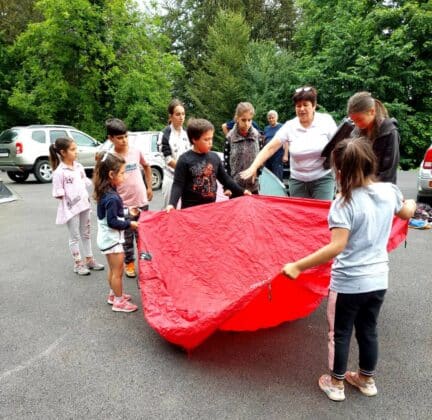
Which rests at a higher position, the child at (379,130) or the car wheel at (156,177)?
the child at (379,130)

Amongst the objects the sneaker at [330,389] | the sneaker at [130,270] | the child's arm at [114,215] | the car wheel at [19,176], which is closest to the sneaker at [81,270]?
the sneaker at [130,270]

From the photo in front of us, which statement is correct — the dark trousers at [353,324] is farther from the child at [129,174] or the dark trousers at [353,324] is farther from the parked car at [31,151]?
the parked car at [31,151]

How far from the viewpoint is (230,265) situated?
9.19ft

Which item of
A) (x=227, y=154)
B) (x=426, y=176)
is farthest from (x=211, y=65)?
(x=227, y=154)

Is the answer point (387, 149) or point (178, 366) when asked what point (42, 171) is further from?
point (387, 149)

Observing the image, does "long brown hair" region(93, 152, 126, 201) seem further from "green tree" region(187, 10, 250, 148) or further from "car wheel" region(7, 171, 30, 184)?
"green tree" region(187, 10, 250, 148)

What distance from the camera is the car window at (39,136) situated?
1280 centimetres

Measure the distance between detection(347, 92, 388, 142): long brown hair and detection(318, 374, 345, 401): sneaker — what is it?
163 cm

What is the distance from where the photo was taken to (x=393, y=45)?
565 inches

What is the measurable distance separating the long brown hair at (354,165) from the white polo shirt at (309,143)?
1.49m

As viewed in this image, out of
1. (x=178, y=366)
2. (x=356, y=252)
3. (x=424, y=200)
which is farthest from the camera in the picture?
(x=424, y=200)

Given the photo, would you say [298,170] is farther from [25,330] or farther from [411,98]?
[411,98]

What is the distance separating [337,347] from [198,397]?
0.87 m

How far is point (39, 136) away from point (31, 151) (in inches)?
27.5
